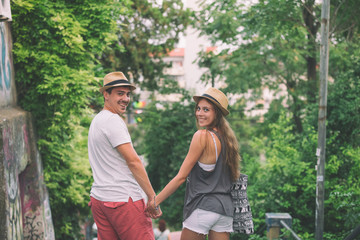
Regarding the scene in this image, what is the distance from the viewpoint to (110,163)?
2.97 metres

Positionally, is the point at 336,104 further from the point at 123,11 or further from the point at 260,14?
the point at 123,11

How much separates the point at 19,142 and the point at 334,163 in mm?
6722

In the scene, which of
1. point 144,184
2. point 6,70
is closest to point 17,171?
point 6,70

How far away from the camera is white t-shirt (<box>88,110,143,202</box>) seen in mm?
2939

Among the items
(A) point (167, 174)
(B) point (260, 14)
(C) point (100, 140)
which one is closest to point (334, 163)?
(B) point (260, 14)

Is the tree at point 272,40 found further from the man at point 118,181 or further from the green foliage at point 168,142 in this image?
the man at point 118,181

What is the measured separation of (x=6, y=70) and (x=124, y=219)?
3.91m

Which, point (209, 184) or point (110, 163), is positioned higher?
point (110, 163)

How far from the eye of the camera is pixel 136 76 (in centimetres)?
1576

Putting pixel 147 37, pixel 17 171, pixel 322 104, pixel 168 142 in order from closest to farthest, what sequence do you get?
pixel 17 171, pixel 322 104, pixel 147 37, pixel 168 142

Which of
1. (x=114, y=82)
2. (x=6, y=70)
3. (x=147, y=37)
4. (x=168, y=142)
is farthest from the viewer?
(x=168, y=142)

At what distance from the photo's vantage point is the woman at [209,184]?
3.00 m

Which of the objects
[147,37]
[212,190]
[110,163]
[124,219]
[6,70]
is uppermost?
[147,37]

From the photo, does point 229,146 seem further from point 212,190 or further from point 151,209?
point 151,209
